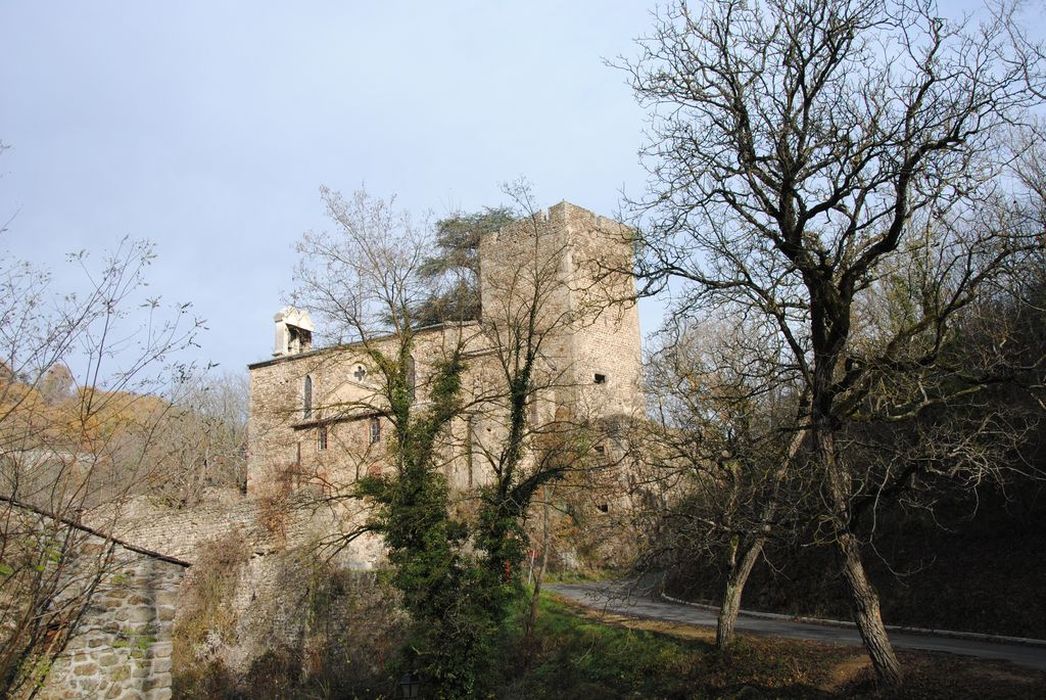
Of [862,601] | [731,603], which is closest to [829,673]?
[731,603]

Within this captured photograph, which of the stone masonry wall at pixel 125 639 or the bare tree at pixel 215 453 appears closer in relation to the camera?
the stone masonry wall at pixel 125 639

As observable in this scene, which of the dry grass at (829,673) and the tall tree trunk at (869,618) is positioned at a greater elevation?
the tall tree trunk at (869,618)

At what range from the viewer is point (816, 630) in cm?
1474

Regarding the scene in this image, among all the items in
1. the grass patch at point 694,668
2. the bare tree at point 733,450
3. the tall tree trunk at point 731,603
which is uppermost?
the bare tree at point 733,450

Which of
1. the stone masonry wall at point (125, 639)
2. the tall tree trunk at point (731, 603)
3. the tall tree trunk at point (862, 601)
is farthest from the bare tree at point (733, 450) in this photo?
the stone masonry wall at point (125, 639)

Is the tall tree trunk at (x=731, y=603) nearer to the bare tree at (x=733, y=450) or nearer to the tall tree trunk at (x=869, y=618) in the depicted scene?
the bare tree at (x=733, y=450)

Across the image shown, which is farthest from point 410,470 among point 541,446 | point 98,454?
point 98,454

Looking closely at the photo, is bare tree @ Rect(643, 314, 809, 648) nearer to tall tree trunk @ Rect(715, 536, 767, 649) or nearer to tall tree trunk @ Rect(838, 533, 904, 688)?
tall tree trunk @ Rect(715, 536, 767, 649)

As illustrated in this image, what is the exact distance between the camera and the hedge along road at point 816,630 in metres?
11.6

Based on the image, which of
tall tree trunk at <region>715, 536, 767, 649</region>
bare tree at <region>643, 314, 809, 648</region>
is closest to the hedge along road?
tall tree trunk at <region>715, 536, 767, 649</region>

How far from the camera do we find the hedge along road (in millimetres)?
11556

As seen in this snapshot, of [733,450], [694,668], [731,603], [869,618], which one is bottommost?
[694,668]

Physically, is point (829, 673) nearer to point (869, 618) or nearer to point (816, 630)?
point (869, 618)

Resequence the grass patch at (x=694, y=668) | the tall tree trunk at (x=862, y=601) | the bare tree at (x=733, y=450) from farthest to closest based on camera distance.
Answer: the bare tree at (x=733, y=450)
the grass patch at (x=694, y=668)
the tall tree trunk at (x=862, y=601)
